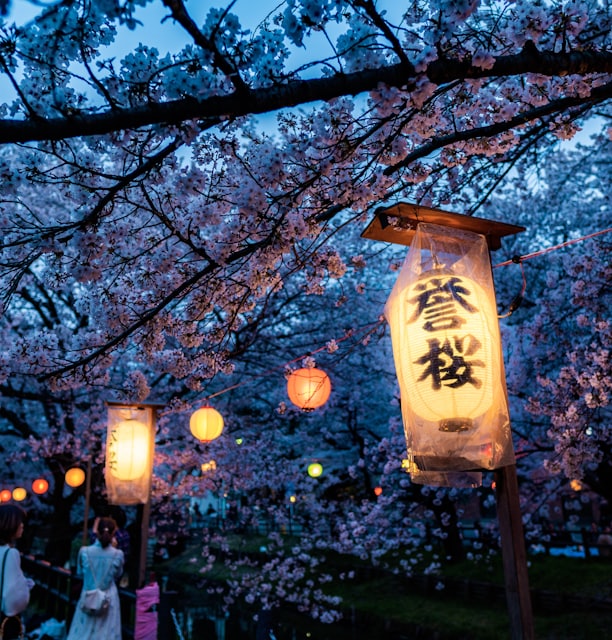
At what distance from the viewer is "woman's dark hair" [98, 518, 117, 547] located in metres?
7.45

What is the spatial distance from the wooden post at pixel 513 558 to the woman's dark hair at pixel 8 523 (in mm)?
4070

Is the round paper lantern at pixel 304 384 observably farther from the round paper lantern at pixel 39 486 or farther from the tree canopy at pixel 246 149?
the round paper lantern at pixel 39 486

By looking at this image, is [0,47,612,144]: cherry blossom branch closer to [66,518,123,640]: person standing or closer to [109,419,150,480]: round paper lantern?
[66,518,123,640]: person standing

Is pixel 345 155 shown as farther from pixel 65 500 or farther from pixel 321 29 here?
pixel 65 500

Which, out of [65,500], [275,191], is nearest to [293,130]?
[275,191]

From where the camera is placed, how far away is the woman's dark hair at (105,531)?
24.4 ft

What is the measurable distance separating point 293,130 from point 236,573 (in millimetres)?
24390

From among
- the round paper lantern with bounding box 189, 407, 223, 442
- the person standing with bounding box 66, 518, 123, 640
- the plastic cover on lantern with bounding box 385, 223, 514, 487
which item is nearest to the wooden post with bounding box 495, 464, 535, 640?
the plastic cover on lantern with bounding box 385, 223, 514, 487

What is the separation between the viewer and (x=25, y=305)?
16016 millimetres

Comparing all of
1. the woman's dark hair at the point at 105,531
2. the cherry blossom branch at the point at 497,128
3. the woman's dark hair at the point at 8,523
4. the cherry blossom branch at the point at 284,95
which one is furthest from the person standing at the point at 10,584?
the cherry blossom branch at the point at 497,128

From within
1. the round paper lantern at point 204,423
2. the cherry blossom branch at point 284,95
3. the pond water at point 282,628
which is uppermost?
the cherry blossom branch at point 284,95

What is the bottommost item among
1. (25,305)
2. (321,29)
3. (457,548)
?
(457,548)

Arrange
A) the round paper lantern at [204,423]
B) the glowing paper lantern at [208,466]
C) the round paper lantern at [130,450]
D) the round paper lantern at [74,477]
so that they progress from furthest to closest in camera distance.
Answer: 1. the glowing paper lantern at [208,466]
2. the round paper lantern at [74,477]
3. the round paper lantern at [204,423]
4. the round paper lantern at [130,450]

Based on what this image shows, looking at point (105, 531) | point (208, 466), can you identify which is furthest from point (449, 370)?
point (208, 466)
